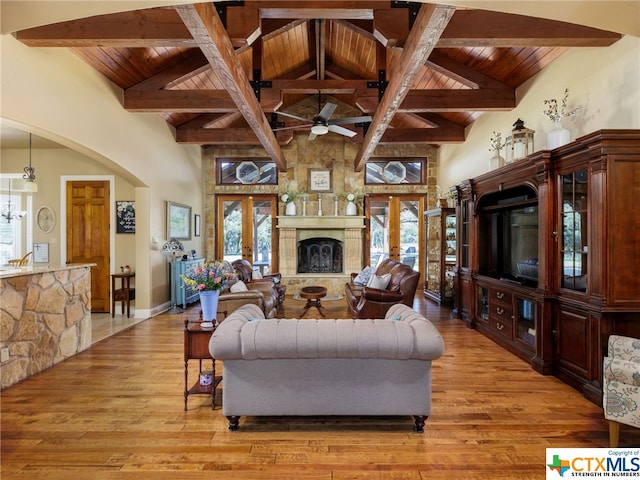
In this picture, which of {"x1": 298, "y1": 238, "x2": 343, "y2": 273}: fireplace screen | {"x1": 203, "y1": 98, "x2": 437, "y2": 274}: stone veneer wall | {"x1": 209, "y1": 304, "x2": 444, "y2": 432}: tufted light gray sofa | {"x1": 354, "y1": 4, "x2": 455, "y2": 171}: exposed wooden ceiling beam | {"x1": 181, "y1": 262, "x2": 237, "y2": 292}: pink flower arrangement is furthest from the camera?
{"x1": 298, "y1": 238, "x2": 343, "y2": 273}: fireplace screen

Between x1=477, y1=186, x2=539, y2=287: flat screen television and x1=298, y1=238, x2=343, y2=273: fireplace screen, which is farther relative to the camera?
x1=298, y1=238, x2=343, y2=273: fireplace screen

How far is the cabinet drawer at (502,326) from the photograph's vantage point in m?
3.91

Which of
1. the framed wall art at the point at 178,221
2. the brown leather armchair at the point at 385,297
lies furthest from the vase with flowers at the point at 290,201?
the brown leather armchair at the point at 385,297

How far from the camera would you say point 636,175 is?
8.63 feet

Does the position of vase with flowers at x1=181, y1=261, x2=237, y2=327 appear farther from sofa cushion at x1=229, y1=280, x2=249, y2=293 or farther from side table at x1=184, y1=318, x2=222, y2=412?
sofa cushion at x1=229, y1=280, x2=249, y2=293

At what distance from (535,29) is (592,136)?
4.37 ft

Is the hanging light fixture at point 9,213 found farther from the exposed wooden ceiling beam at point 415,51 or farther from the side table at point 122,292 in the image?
the exposed wooden ceiling beam at point 415,51

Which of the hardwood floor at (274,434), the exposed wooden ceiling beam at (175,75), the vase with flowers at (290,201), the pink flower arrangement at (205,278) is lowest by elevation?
the hardwood floor at (274,434)

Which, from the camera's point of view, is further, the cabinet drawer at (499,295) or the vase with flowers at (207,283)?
the cabinet drawer at (499,295)

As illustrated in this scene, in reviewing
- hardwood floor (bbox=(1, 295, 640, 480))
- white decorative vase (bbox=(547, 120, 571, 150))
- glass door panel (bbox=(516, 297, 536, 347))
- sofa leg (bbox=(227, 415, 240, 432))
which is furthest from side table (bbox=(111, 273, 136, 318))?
white decorative vase (bbox=(547, 120, 571, 150))

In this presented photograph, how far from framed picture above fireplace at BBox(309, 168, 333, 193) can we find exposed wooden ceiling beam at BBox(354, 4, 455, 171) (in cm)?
353

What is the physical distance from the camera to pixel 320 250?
827cm

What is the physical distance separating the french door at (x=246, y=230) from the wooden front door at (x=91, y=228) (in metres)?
2.86

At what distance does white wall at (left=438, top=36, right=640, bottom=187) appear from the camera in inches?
124
